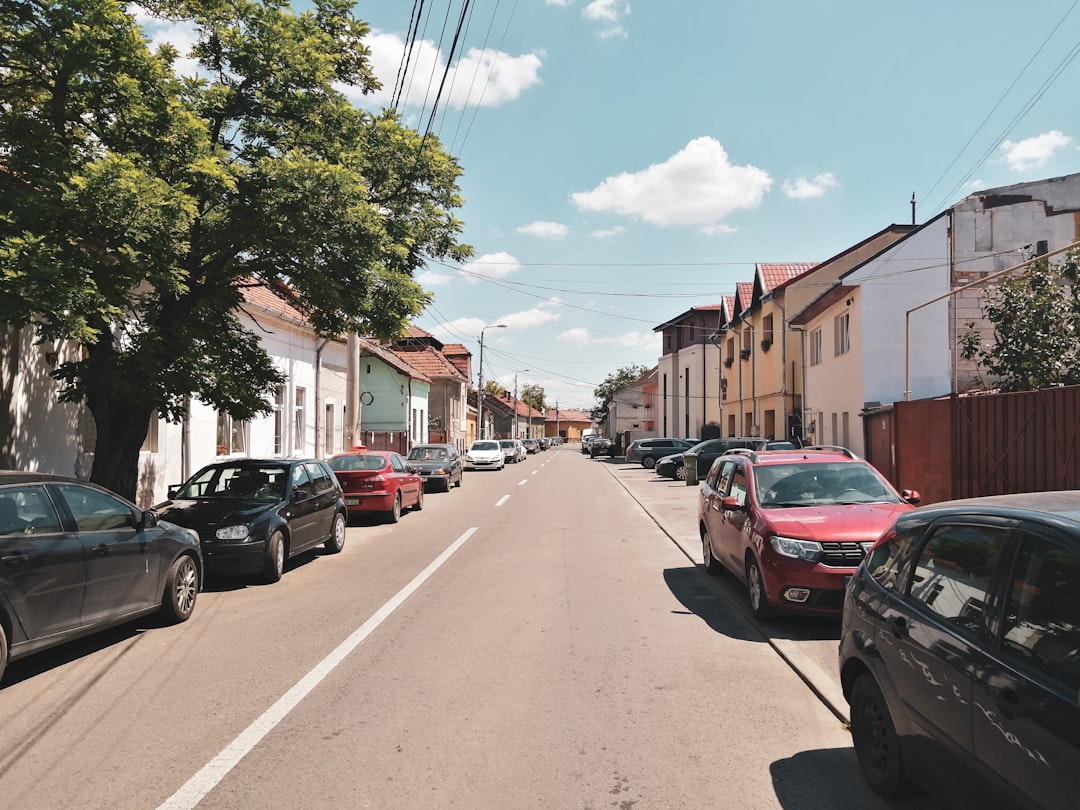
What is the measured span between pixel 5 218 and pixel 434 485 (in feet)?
62.7

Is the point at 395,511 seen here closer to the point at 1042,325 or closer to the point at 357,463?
the point at 357,463

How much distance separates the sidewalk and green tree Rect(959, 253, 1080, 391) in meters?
7.74

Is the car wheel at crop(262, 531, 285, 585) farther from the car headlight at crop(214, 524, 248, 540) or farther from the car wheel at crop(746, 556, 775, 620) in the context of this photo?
the car wheel at crop(746, 556, 775, 620)

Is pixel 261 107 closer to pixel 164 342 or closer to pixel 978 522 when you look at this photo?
pixel 164 342

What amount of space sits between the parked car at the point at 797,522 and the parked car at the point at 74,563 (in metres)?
5.49

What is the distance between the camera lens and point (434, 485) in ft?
87.1

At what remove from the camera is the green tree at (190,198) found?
8.65 m

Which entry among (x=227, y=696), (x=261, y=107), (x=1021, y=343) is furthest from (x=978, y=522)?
(x=1021, y=343)

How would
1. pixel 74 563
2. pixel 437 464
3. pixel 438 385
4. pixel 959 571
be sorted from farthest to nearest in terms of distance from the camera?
pixel 438 385 → pixel 437 464 → pixel 74 563 → pixel 959 571

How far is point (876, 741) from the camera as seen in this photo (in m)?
3.93

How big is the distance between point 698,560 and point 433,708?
275 inches

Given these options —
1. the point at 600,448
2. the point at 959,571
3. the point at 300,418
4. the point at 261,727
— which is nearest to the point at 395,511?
the point at 300,418

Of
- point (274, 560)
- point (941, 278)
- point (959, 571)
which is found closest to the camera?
point (959, 571)

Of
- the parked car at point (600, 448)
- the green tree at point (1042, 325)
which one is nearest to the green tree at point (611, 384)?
the parked car at point (600, 448)
